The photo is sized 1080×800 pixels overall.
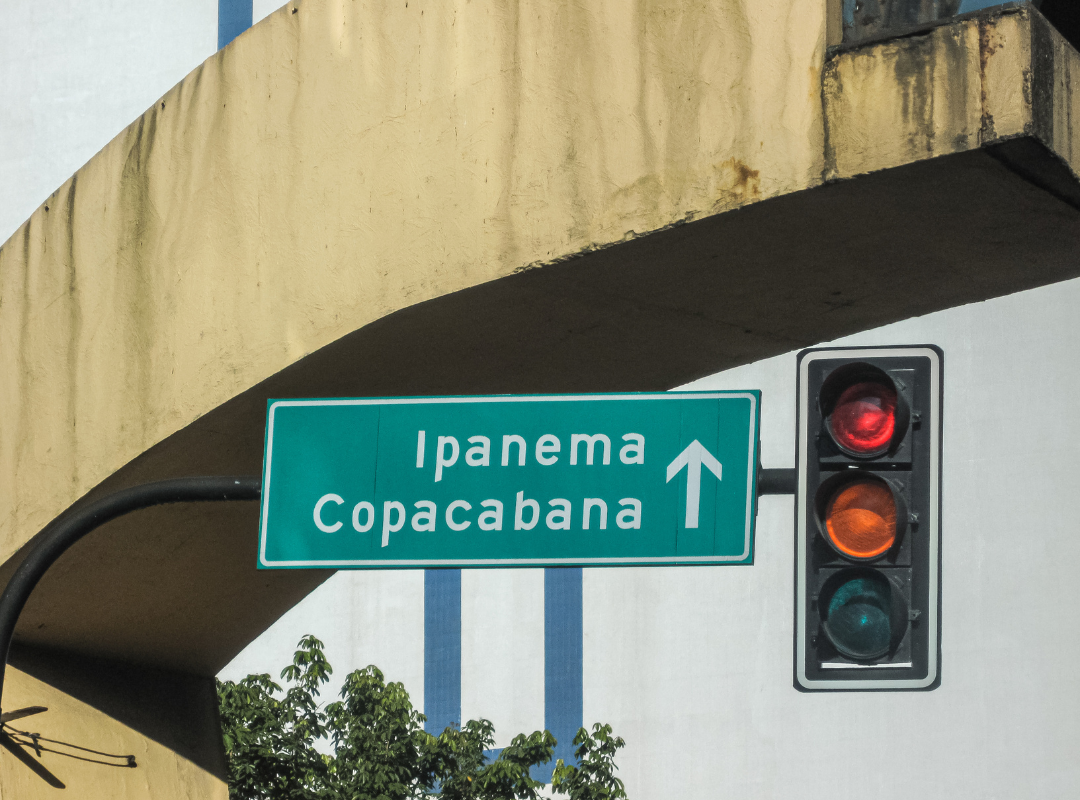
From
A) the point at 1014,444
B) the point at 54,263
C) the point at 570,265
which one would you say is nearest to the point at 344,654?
the point at 1014,444

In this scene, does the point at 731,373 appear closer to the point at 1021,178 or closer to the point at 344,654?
the point at 344,654

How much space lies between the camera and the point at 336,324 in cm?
461

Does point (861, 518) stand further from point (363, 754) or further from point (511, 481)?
point (363, 754)

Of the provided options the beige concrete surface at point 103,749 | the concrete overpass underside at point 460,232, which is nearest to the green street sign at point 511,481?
the concrete overpass underside at point 460,232

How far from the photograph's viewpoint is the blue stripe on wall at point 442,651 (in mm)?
18406

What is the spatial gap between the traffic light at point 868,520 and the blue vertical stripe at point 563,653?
50.1ft

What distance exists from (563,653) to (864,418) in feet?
50.7

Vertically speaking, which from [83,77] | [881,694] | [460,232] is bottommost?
[881,694]

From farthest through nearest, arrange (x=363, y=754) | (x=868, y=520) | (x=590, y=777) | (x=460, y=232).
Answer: (x=590, y=777)
(x=363, y=754)
(x=460, y=232)
(x=868, y=520)

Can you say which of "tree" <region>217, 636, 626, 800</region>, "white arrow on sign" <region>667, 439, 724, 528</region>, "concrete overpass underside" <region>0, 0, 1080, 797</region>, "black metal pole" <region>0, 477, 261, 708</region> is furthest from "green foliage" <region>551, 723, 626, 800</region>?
"white arrow on sign" <region>667, 439, 724, 528</region>

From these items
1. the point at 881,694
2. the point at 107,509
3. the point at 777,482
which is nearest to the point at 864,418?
the point at 777,482

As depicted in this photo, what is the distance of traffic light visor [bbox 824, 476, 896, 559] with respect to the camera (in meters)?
3.33

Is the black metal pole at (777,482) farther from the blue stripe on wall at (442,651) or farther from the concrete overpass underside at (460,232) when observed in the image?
the blue stripe on wall at (442,651)

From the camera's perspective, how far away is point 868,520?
334cm
